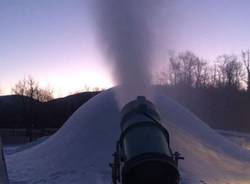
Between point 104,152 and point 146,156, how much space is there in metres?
11.3

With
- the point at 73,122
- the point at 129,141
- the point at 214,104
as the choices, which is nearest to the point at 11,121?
the point at 214,104

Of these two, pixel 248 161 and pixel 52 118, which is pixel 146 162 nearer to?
pixel 248 161

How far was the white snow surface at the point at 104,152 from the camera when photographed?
58.4 ft

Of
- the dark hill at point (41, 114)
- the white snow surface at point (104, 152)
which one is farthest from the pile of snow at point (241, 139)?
the dark hill at point (41, 114)

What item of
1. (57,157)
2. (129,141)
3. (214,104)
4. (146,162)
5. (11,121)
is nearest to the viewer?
(146,162)

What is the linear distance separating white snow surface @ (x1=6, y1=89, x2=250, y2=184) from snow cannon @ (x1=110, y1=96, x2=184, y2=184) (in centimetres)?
795

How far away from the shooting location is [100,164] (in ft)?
59.9

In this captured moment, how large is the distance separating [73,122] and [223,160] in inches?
300

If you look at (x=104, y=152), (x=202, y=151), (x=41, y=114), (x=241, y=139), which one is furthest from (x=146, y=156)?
(x=41, y=114)

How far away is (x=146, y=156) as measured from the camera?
808cm

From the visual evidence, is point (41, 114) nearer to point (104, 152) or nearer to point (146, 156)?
point (104, 152)

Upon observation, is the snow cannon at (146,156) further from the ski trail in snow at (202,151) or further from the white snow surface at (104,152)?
the ski trail in snow at (202,151)

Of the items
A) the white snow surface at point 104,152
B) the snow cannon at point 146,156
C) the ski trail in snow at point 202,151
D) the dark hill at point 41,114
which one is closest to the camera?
the snow cannon at point 146,156

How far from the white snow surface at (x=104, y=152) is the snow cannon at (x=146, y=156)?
26.1ft
